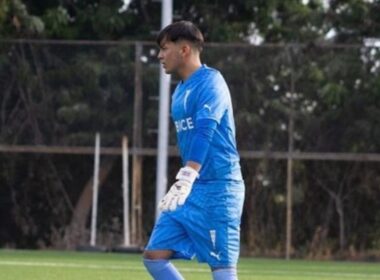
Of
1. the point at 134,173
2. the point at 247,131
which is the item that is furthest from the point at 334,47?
the point at 134,173

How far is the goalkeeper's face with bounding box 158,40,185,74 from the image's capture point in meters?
8.05

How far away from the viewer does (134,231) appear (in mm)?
21344

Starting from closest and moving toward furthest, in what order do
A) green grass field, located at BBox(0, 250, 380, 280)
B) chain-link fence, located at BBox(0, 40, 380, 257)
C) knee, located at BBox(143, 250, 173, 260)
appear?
knee, located at BBox(143, 250, 173, 260) → green grass field, located at BBox(0, 250, 380, 280) → chain-link fence, located at BBox(0, 40, 380, 257)

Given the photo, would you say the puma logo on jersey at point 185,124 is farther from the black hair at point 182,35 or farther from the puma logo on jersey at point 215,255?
the puma logo on jersey at point 215,255

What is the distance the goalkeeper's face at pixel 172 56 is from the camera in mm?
8055

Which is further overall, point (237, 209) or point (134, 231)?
point (134, 231)

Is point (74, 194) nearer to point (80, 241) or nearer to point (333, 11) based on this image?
point (80, 241)

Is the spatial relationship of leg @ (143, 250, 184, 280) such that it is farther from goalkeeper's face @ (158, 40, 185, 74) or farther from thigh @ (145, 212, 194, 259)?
goalkeeper's face @ (158, 40, 185, 74)

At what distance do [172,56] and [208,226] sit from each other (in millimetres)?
953

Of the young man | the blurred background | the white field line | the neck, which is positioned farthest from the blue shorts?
the blurred background

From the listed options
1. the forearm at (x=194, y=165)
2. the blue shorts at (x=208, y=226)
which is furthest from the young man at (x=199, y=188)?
the forearm at (x=194, y=165)

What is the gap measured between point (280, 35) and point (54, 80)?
417 cm

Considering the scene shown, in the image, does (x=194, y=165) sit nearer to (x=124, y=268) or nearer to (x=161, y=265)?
(x=161, y=265)

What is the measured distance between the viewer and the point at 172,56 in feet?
26.5
